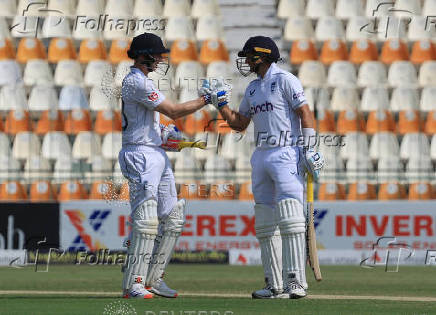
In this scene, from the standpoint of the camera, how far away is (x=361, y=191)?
57.8 ft

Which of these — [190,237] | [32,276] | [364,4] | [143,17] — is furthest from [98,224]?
[364,4]

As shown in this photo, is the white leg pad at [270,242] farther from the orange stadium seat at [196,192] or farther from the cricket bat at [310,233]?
the orange stadium seat at [196,192]

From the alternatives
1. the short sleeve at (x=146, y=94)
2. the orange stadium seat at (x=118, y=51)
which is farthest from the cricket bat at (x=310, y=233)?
the orange stadium seat at (x=118, y=51)

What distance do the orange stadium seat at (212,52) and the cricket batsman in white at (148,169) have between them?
11675mm

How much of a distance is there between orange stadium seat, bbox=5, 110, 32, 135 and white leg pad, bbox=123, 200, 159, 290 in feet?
35.7

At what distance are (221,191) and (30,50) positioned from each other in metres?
5.98

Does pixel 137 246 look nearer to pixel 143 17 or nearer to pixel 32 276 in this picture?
pixel 32 276

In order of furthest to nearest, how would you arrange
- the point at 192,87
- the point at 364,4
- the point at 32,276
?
the point at 364,4
the point at 192,87
the point at 32,276

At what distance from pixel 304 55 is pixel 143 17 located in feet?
11.2

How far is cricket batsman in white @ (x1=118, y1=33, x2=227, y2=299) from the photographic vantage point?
8.43 metres

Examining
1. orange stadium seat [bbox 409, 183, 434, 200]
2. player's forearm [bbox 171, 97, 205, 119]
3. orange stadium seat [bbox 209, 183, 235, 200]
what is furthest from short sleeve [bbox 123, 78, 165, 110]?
orange stadium seat [bbox 409, 183, 434, 200]

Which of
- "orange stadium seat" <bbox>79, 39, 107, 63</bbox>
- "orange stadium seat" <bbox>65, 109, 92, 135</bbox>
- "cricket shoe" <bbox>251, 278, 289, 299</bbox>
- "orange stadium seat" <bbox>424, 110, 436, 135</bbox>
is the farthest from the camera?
"orange stadium seat" <bbox>79, 39, 107, 63</bbox>

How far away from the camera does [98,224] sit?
55.7 feet

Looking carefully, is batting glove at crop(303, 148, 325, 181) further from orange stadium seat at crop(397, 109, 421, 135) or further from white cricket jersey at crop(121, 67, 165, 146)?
orange stadium seat at crop(397, 109, 421, 135)
